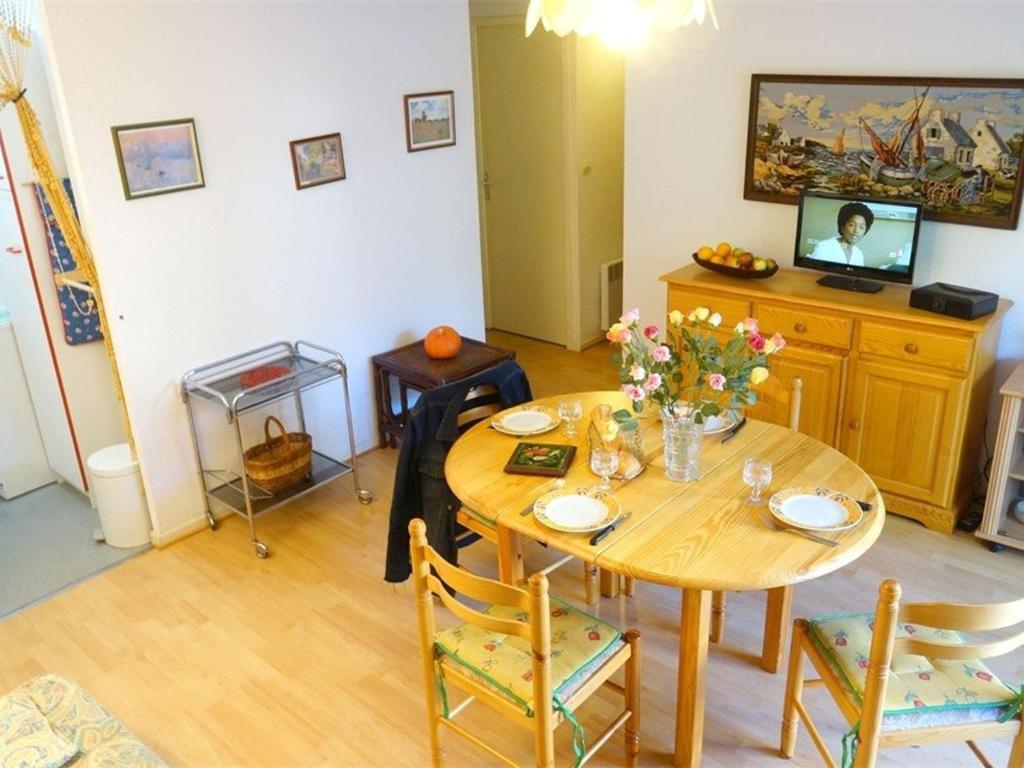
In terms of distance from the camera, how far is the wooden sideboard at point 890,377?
345 centimetres

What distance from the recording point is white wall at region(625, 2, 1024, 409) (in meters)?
3.50

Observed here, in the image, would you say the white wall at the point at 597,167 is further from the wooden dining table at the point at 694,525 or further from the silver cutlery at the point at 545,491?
the silver cutlery at the point at 545,491

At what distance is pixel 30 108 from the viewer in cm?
336

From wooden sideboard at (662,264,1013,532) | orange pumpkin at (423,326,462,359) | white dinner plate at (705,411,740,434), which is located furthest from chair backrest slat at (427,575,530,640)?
orange pumpkin at (423,326,462,359)

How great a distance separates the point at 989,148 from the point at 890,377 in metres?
0.95

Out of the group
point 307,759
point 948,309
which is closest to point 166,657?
point 307,759

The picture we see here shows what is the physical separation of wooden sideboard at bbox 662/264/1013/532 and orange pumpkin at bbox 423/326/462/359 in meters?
1.24

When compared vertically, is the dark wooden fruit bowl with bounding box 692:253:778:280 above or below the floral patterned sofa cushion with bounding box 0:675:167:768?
above

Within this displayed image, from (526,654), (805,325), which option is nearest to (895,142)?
(805,325)

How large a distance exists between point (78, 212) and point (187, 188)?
0.43m

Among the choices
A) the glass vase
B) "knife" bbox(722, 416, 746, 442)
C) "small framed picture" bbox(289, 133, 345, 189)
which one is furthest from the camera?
"small framed picture" bbox(289, 133, 345, 189)

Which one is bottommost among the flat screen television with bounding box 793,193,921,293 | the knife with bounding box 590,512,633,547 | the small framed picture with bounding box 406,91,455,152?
the knife with bounding box 590,512,633,547

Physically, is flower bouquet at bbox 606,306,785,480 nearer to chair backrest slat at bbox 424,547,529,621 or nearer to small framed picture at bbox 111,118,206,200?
chair backrest slat at bbox 424,547,529,621

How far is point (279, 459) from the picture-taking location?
3785mm
